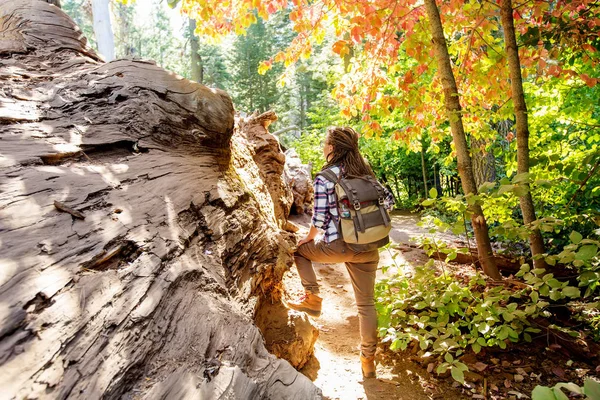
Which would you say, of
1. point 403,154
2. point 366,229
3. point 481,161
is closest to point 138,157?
point 366,229

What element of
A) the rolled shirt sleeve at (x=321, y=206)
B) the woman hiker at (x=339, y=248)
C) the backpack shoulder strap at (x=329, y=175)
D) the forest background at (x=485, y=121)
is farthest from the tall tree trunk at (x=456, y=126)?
the rolled shirt sleeve at (x=321, y=206)

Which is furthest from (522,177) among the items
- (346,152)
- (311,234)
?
(311,234)

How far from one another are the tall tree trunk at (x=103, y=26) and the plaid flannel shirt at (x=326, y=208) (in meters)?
11.8

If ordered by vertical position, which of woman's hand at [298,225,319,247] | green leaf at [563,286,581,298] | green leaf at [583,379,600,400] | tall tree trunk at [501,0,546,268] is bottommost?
green leaf at [563,286,581,298]

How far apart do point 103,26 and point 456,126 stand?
1261 centimetres

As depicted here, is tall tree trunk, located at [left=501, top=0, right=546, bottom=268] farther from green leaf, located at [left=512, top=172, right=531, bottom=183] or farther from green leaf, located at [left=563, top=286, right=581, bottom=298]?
green leaf, located at [left=512, top=172, right=531, bottom=183]

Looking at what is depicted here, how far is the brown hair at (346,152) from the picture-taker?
304cm

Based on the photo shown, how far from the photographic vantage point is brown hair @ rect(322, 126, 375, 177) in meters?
3.04

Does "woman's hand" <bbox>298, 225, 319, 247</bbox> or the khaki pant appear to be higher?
"woman's hand" <bbox>298, 225, 319, 247</bbox>

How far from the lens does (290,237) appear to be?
335 cm

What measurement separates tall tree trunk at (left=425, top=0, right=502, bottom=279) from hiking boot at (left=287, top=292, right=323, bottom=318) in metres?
1.88

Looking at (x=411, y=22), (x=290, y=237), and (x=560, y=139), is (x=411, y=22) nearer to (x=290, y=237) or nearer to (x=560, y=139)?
(x=560, y=139)

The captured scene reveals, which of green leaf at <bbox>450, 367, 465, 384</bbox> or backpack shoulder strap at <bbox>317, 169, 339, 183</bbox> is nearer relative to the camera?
green leaf at <bbox>450, 367, 465, 384</bbox>

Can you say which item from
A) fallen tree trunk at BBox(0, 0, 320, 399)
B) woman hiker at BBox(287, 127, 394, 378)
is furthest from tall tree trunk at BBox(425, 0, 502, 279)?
fallen tree trunk at BBox(0, 0, 320, 399)
